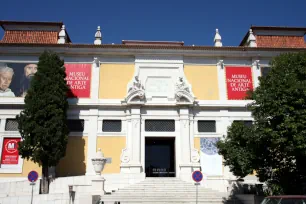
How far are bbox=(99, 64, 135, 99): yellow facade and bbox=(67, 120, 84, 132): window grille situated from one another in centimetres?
264

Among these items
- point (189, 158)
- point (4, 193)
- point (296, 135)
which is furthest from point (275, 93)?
point (4, 193)

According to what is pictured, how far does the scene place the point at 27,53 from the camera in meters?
24.2

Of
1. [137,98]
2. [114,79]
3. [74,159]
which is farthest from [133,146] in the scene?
[114,79]

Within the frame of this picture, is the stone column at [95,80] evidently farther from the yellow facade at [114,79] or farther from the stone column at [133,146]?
the stone column at [133,146]

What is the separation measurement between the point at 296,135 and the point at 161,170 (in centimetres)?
1263

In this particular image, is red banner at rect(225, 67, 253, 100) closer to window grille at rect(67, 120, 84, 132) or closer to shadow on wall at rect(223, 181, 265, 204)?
shadow on wall at rect(223, 181, 265, 204)

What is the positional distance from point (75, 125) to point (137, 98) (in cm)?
520

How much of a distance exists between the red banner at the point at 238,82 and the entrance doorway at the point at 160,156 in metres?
6.23

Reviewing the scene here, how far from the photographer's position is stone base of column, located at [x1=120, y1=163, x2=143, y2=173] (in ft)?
71.5

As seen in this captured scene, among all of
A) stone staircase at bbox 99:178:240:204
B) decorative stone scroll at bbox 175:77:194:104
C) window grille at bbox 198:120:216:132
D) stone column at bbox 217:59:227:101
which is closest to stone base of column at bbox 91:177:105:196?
stone staircase at bbox 99:178:240:204

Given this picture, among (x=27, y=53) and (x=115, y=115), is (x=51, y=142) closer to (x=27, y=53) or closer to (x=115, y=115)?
(x=115, y=115)

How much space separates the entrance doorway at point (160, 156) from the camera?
2359cm

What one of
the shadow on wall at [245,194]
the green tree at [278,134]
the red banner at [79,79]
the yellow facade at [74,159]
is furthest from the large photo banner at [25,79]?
the green tree at [278,134]

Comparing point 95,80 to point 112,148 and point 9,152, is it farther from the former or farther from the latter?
point 9,152
